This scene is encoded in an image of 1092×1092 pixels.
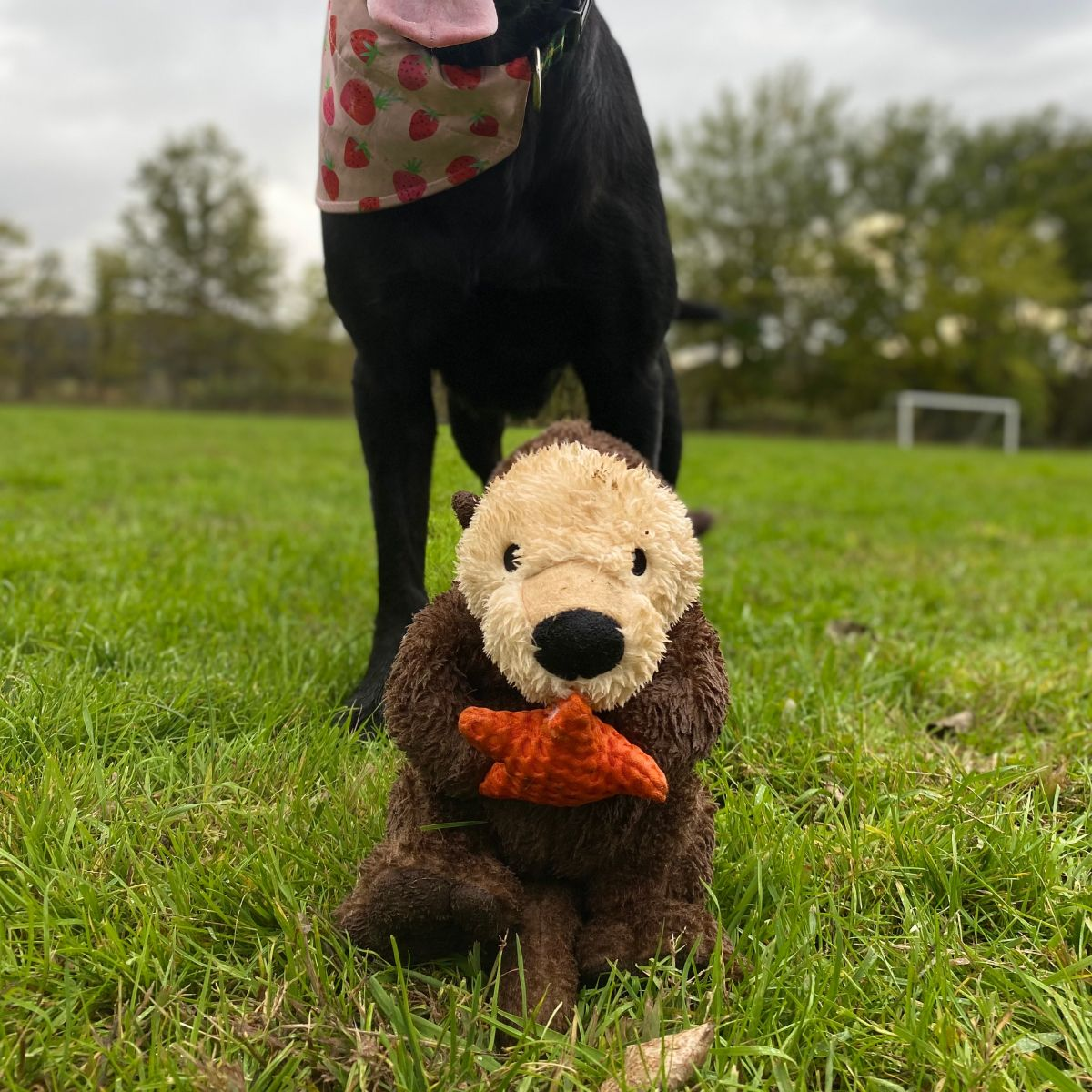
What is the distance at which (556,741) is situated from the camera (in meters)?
1.01

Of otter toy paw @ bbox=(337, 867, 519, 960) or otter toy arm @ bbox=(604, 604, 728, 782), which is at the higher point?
otter toy arm @ bbox=(604, 604, 728, 782)

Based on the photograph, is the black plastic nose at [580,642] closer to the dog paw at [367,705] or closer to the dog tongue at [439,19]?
the dog paw at [367,705]

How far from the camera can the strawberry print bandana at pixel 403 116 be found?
4.93 ft

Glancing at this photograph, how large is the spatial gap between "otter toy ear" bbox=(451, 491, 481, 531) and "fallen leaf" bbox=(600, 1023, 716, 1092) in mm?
643

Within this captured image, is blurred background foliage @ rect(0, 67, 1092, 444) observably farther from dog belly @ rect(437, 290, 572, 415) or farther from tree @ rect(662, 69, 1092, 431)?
dog belly @ rect(437, 290, 572, 415)

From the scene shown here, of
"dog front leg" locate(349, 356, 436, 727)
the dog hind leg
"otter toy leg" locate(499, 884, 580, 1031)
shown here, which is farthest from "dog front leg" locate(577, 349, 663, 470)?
"otter toy leg" locate(499, 884, 580, 1031)

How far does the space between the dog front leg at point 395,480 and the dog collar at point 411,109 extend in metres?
0.37

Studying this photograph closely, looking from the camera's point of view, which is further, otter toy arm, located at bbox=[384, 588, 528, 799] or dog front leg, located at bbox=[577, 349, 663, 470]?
dog front leg, located at bbox=[577, 349, 663, 470]

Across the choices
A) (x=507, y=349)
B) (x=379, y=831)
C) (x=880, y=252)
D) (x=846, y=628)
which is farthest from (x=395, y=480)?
(x=880, y=252)

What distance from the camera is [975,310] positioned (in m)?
33.1

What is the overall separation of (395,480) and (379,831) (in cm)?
84

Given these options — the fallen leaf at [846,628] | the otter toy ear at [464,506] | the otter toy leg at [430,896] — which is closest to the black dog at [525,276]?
the otter toy ear at [464,506]

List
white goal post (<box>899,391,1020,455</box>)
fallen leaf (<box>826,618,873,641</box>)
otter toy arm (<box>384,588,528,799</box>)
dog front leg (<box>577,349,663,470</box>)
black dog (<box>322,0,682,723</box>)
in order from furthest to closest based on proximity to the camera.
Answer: white goal post (<box>899,391,1020,455</box>) < fallen leaf (<box>826,618,873,641</box>) < dog front leg (<box>577,349,663,470</box>) < black dog (<box>322,0,682,723</box>) < otter toy arm (<box>384,588,528,799</box>)

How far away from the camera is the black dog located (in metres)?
1.64
